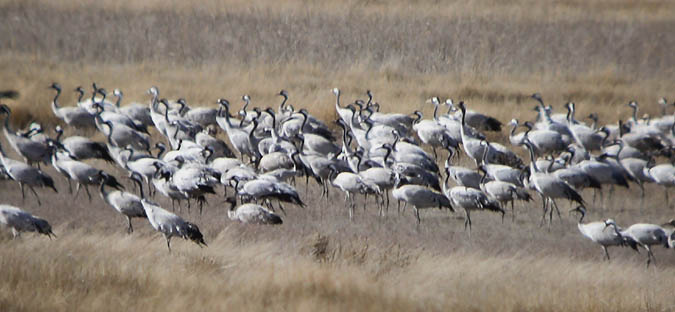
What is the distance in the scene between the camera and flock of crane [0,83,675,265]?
11.5 meters

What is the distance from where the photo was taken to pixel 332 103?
18.9m

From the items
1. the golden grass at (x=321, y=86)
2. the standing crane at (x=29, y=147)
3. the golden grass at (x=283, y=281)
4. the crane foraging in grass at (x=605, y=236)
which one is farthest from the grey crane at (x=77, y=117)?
the crane foraging in grass at (x=605, y=236)

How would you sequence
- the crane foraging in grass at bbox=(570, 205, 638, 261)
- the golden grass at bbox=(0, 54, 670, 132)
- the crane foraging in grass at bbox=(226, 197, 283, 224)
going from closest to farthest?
the crane foraging in grass at bbox=(570, 205, 638, 261) < the crane foraging in grass at bbox=(226, 197, 283, 224) < the golden grass at bbox=(0, 54, 670, 132)

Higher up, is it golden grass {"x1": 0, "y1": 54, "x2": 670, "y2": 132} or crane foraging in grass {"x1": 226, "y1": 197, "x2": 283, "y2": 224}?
crane foraging in grass {"x1": 226, "y1": 197, "x2": 283, "y2": 224}

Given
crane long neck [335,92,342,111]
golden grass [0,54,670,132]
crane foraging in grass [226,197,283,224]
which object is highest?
crane foraging in grass [226,197,283,224]

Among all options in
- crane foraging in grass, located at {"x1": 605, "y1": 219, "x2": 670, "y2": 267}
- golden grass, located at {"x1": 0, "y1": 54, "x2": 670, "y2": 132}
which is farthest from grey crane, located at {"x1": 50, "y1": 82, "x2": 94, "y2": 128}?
crane foraging in grass, located at {"x1": 605, "y1": 219, "x2": 670, "y2": 267}

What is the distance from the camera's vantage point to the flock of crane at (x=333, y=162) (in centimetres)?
1153

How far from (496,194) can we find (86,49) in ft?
48.5

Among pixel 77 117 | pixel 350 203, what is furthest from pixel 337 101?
pixel 77 117

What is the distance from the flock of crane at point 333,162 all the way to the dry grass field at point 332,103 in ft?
1.27

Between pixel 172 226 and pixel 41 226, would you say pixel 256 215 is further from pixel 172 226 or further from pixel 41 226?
pixel 41 226

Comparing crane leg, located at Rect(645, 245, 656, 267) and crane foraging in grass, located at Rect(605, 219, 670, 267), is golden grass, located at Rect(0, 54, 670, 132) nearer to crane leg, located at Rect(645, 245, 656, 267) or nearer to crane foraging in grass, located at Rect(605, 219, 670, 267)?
crane leg, located at Rect(645, 245, 656, 267)

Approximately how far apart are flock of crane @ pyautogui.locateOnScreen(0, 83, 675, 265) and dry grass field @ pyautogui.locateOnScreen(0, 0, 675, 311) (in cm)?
39

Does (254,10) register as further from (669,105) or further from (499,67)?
(669,105)
